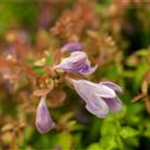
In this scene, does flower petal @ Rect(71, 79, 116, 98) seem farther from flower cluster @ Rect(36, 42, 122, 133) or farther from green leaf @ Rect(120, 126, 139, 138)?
green leaf @ Rect(120, 126, 139, 138)

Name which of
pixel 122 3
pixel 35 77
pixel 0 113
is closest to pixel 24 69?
pixel 35 77

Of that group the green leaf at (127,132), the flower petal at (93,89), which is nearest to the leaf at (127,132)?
the green leaf at (127,132)

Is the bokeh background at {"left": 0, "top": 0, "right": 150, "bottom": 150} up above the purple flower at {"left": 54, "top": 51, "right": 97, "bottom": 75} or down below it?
below

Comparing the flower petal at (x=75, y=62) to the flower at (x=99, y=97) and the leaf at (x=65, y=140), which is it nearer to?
the flower at (x=99, y=97)

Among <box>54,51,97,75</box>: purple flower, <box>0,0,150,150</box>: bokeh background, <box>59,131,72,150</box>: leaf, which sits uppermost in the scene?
<box>54,51,97,75</box>: purple flower

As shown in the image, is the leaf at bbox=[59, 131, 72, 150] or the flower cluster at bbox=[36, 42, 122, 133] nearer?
the flower cluster at bbox=[36, 42, 122, 133]

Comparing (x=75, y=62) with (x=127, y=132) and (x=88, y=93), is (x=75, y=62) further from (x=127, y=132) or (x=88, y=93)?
(x=127, y=132)

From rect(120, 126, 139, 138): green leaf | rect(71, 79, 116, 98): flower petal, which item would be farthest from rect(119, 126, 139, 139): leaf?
rect(71, 79, 116, 98): flower petal
